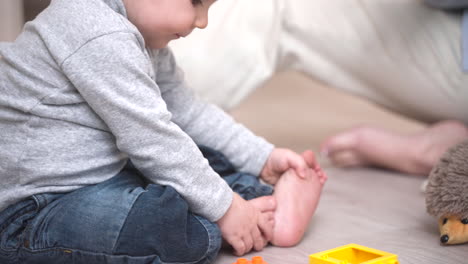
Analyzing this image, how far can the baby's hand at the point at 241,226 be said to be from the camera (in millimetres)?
749

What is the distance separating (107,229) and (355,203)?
0.49 m

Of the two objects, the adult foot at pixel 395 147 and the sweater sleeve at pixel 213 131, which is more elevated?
the sweater sleeve at pixel 213 131

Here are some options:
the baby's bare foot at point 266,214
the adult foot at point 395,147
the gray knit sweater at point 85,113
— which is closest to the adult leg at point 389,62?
the adult foot at point 395,147

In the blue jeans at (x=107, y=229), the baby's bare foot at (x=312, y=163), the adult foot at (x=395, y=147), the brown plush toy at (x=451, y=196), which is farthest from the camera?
the adult foot at (x=395, y=147)

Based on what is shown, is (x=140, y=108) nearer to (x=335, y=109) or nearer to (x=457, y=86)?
(x=457, y=86)

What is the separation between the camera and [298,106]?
6.29 ft

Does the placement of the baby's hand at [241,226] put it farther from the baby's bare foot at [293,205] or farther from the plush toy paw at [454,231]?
the plush toy paw at [454,231]

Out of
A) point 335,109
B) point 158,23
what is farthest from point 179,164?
point 335,109

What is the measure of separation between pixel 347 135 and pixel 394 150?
0.09m

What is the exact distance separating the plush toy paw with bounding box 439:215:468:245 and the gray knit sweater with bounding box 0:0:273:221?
0.96ft

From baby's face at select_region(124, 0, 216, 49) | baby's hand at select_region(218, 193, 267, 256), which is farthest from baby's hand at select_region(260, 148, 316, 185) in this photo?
baby's face at select_region(124, 0, 216, 49)

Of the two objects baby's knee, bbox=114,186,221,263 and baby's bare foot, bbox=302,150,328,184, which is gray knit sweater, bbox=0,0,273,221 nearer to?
baby's knee, bbox=114,186,221,263

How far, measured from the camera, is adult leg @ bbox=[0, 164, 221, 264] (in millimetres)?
663

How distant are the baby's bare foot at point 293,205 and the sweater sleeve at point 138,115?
0.11 m
